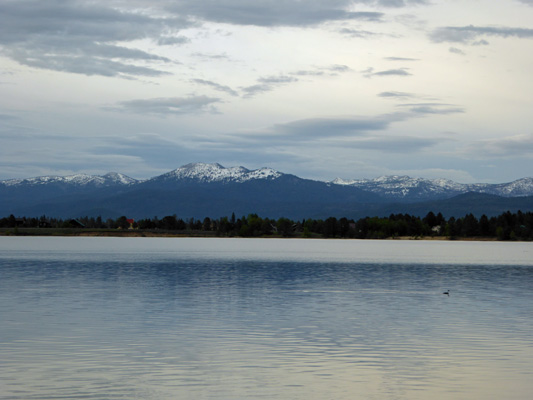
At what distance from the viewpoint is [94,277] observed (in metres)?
87.8

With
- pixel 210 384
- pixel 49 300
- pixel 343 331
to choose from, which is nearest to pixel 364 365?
pixel 210 384

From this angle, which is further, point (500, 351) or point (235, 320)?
point (235, 320)

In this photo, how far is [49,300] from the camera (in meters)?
59.3

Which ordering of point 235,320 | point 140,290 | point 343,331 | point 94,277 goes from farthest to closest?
point 94,277
point 140,290
point 235,320
point 343,331

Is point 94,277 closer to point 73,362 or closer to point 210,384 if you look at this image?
point 73,362

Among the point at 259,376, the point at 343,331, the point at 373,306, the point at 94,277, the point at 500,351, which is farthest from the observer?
the point at 94,277

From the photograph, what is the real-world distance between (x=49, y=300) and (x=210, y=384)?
3494 centimetres

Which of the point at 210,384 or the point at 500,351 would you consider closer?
the point at 210,384

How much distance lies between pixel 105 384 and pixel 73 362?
4.91 meters

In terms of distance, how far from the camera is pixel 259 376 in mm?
29703

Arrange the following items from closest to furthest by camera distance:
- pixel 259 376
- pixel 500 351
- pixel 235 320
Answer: pixel 259 376 → pixel 500 351 → pixel 235 320

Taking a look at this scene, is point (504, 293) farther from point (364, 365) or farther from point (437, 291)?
point (364, 365)

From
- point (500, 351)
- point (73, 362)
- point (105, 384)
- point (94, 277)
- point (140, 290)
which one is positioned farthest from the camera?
point (94, 277)

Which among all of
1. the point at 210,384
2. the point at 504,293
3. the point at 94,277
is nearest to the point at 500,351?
the point at 210,384
